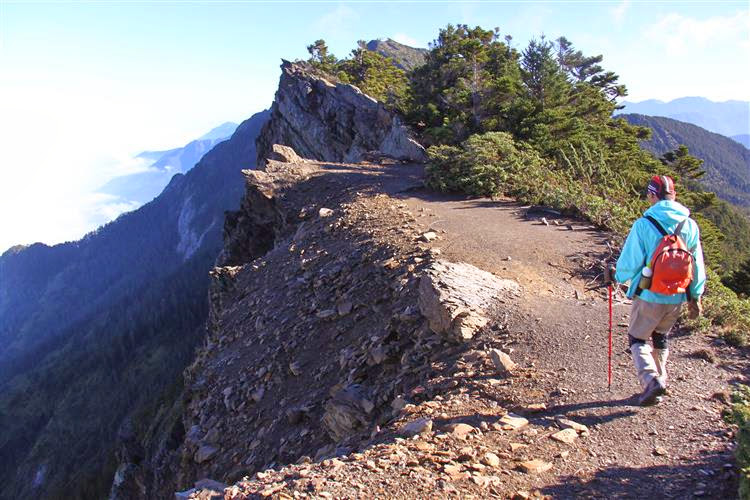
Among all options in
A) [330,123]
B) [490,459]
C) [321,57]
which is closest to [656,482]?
[490,459]

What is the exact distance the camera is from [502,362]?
5195 mm

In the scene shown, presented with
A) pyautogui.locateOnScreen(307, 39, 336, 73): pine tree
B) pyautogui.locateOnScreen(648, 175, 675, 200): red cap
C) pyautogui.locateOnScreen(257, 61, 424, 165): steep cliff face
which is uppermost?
pyautogui.locateOnScreen(307, 39, 336, 73): pine tree

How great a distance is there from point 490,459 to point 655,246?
2347 mm

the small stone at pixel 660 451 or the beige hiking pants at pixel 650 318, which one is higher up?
the beige hiking pants at pixel 650 318

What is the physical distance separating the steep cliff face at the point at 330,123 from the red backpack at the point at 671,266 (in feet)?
56.3

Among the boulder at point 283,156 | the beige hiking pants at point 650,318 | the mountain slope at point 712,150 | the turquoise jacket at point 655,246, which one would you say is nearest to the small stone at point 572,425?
the beige hiking pants at point 650,318

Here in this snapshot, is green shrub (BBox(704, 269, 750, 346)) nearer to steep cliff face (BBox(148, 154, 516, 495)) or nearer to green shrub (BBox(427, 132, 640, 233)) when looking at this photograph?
steep cliff face (BBox(148, 154, 516, 495))

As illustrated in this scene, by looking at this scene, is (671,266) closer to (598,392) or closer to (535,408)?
(598,392)

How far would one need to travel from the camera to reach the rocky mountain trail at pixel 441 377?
3662 millimetres

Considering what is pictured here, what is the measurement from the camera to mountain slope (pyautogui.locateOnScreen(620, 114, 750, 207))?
13275cm

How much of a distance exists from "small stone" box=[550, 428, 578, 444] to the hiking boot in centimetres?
82

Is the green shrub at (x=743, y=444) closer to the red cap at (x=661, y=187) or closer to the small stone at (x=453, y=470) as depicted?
the small stone at (x=453, y=470)

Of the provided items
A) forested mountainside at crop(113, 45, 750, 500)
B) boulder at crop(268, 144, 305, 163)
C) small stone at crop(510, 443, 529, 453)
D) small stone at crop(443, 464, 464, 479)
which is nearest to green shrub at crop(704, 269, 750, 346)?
forested mountainside at crop(113, 45, 750, 500)

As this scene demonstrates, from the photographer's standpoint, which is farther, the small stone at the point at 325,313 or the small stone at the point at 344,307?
the small stone at the point at 325,313
